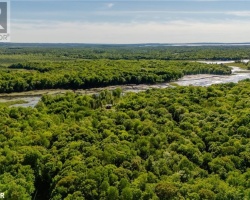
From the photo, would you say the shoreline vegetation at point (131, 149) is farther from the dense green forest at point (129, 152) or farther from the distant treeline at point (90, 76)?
the distant treeline at point (90, 76)

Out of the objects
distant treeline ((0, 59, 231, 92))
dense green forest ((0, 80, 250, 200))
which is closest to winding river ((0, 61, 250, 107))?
distant treeline ((0, 59, 231, 92))

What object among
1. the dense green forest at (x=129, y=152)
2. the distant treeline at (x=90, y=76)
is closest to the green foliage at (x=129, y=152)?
the dense green forest at (x=129, y=152)

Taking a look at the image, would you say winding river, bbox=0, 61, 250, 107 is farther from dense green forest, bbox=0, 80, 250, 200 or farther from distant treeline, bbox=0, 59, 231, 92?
dense green forest, bbox=0, 80, 250, 200

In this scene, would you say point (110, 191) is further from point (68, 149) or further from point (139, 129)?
point (139, 129)

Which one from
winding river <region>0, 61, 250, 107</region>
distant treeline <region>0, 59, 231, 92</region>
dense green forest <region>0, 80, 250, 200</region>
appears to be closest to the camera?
dense green forest <region>0, 80, 250, 200</region>

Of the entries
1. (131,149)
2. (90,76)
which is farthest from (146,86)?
(131,149)

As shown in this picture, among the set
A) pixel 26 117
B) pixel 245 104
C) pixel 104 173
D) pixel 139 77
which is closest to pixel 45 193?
pixel 104 173

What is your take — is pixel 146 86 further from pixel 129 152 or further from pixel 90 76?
pixel 129 152

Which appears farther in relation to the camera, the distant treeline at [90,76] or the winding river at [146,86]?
the distant treeline at [90,76]
